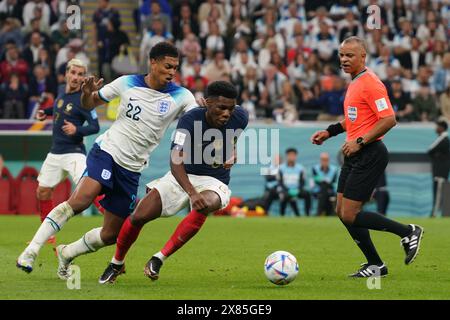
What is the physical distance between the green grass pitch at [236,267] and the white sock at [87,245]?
0.32 metres

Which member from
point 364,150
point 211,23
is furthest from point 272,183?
point 364,150

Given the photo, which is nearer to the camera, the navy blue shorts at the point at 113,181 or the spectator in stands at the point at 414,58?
the navy blue shorts at the point at 113,181

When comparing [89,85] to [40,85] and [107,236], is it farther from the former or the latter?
[40,85]

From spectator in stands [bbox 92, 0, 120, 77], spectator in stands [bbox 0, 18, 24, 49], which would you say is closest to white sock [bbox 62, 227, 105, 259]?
spectator in stands [bbox 92, 0, 120, 77]

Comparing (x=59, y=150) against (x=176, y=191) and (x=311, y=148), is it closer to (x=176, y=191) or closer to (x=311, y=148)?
(x=176, y=191)

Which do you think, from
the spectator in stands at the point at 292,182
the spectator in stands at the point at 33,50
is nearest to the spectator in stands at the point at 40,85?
the spectator in stands at the point at 33,50

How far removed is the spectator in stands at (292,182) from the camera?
976 inches

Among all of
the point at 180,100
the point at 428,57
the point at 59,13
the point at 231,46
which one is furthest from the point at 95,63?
the point at 180,100

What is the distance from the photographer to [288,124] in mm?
25391

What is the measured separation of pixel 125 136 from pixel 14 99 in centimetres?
1510

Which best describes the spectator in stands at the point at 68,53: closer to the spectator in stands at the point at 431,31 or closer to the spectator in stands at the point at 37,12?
the spectator in stands at the point at 37,12

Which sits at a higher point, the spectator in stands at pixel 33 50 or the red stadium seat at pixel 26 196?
the spectator in stands at pixel 33 50

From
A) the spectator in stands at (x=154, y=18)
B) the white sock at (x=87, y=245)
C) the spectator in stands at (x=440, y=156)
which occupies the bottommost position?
the spectator in stands at (x=440, y=156)
